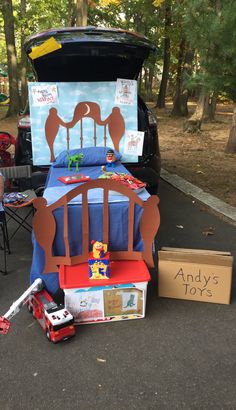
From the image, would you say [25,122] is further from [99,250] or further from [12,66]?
[12,66]

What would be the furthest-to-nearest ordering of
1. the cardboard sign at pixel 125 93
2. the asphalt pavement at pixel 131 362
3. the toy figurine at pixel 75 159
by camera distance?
the cardboard sign at pixel 125 93 → the toy figurine at pixel 75 159 → the asphalt pavement at pixel 131 362

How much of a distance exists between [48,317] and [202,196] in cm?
356

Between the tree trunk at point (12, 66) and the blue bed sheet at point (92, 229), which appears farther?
the tree trunk at point (12, 66)

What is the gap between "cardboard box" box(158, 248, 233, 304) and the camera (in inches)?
117

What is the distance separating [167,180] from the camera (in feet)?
21.4

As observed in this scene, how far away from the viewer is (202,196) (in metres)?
5.59

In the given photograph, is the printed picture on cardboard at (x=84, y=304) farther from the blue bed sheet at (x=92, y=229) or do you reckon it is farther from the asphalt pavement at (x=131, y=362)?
the blue bed sheet at (x=92, y=229)

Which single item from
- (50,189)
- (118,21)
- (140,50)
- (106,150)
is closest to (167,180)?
(106,150)

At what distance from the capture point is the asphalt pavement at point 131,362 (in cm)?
211

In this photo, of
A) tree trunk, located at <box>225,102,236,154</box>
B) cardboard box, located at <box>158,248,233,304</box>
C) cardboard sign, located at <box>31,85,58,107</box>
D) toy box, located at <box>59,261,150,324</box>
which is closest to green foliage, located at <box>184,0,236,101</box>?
cardboard sign, located at <box>31,85,58,107</box>

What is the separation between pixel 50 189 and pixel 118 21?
26.0m

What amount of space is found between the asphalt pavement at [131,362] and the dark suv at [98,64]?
1.98m

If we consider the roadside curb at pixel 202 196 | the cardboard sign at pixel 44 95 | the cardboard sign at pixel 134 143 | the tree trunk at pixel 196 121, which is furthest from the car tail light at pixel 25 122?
the tree trunk at pixel 196 121

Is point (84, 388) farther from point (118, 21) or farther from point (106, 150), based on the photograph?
point (118, 21)
